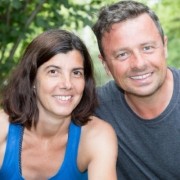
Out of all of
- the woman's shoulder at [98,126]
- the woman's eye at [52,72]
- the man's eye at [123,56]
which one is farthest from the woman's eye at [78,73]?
the woman's shoulder at [98,126]

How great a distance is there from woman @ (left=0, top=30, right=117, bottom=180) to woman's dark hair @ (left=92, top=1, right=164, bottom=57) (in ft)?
0.59

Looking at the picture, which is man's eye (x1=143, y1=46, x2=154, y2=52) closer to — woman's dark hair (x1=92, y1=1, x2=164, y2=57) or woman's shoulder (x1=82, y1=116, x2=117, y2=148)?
woman's dark hair (x1=92, y1=1, x2=164, y2=57)

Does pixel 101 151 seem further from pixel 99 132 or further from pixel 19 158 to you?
pixel 19 158

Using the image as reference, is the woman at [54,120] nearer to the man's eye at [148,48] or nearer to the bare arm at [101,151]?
the bare arm at [101,151]

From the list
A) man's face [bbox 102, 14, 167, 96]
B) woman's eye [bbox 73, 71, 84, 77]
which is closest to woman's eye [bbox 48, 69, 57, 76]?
woman's eye [bbox 73, 71, 84, 77]

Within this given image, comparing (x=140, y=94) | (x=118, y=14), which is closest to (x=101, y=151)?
(x=140, y=94)

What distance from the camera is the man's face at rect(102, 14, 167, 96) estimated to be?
2.57m

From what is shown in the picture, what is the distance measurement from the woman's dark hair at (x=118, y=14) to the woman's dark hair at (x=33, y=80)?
0.17 m

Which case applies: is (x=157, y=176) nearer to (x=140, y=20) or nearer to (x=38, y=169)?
(x=38, y=169)

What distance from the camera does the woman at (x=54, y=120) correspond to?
2551 mm

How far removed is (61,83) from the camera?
8.27ft

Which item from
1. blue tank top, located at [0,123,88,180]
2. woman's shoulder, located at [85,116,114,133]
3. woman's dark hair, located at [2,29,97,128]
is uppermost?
woman's dark hair, located at [2,29,97,128]

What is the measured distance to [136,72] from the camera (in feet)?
8.45

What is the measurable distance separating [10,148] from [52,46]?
0.63m
